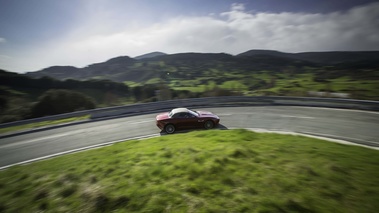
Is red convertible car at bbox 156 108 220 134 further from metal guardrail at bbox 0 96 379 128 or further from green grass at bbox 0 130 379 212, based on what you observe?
metal guardrail at bbox 0 96 379 128

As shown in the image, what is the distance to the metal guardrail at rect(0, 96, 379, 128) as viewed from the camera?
17859 millimetres

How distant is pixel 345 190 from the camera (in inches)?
195

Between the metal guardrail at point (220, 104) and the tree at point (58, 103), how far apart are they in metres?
7.95

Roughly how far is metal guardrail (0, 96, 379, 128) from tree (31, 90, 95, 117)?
795 centimetres

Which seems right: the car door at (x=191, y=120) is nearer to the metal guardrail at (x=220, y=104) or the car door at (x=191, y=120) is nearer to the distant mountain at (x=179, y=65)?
the metal guardrail at (x=220, y=104)

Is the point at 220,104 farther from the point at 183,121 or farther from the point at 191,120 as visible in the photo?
the point at 183,121

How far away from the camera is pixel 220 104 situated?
22.3 meters

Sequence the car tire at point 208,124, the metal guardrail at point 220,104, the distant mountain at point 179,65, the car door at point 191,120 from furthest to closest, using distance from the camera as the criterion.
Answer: the distant mountain at point 179,65 → the metal guardrail at point 220,104 → the car tire at point 208,124 → the car door at point 191,120

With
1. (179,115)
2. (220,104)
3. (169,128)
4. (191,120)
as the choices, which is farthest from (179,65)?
(169,128)

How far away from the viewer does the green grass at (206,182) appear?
14.7ft


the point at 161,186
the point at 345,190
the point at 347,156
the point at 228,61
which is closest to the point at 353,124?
the point at 347,156

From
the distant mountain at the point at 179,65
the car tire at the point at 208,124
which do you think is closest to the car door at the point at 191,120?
the car tire at the point at 208,124

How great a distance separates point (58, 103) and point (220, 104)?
20345 millimetres

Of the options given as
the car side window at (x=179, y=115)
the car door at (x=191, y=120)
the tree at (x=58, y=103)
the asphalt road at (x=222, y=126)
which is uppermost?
the tree at (x=58, y=103)
